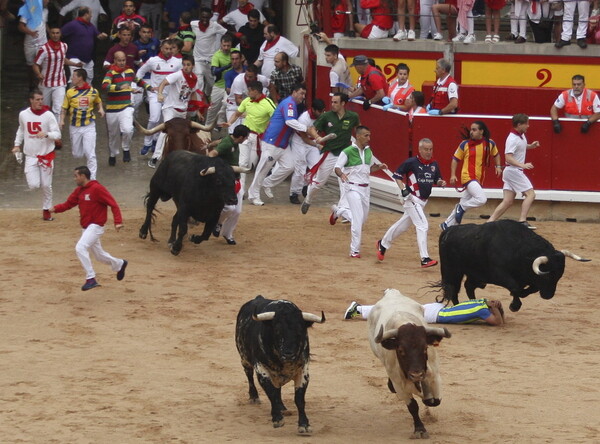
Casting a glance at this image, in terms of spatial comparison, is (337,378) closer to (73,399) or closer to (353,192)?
(73,399)

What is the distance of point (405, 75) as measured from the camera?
789 inches

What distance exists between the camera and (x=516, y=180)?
1819cm

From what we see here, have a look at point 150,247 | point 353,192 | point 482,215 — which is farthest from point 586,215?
point 150,247

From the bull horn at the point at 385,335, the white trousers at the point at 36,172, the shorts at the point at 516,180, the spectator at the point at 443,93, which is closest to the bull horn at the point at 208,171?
the white trousers at the point at 36,172

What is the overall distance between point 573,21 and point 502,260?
977 cm

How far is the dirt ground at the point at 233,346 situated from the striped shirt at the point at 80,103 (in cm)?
167

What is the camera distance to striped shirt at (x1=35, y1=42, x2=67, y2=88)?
21047 mm

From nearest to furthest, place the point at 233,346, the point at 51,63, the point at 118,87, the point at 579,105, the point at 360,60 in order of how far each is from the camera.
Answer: the point at 233,346, the point at 579,105, the point at 360,60, the point at 118,87, the point at 51,63

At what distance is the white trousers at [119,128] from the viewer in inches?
815

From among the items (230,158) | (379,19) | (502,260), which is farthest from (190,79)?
(502,260)

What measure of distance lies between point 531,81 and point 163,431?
557 inches

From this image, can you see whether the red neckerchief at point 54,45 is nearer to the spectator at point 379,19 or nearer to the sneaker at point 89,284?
the spectator at point 379,19

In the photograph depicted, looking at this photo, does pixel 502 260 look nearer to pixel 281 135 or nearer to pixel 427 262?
pixel 427 262

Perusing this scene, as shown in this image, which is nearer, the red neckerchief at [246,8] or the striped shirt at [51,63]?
the striped shirt at [51,63]
